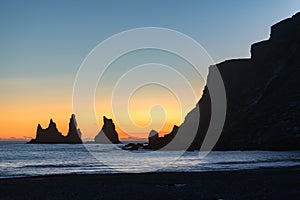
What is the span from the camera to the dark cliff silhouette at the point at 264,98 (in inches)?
5517

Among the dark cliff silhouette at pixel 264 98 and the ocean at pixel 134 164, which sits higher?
the dark cliff silhouette at pixel 264 98

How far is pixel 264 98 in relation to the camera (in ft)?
518

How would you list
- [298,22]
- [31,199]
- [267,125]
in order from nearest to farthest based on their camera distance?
[31,199] < [267,125] < [298,22]

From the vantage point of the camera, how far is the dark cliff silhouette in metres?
140

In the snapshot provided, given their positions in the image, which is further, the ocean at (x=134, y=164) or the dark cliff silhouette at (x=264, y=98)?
the dark cliff silhouette at (x=264, y=98)

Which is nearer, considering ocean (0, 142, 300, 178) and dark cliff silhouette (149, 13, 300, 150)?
ocean (0, 142, 300, 178)

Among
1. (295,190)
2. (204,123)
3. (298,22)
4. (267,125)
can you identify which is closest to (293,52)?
(298,22)

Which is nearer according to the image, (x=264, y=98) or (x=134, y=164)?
(x=134, y=164)

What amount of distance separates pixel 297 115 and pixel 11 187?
119 metres

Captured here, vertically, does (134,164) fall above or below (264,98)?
below

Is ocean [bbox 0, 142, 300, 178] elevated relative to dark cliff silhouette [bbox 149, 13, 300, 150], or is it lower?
lower

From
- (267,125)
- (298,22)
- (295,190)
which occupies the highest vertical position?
(298,22)

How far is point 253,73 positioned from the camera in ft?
A: 595

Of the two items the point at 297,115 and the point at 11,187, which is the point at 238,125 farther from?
the point at 11,187
